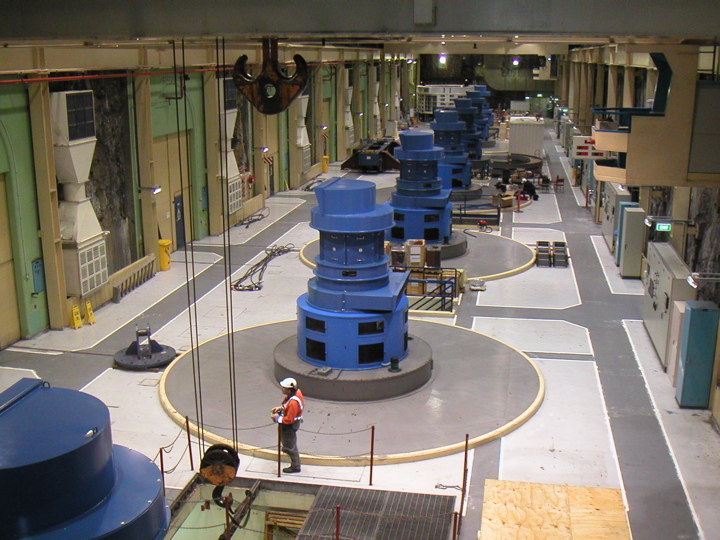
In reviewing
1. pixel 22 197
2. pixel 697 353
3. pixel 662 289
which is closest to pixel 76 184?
pixel 22 197

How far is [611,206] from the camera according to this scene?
22.8 metres

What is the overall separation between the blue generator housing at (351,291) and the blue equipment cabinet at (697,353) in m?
4.47

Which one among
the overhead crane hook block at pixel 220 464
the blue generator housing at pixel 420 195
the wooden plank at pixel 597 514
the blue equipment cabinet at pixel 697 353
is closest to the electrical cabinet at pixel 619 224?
the blue generator housing at pixel 420 195

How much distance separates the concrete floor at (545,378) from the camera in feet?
34.8

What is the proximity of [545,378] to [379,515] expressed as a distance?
5506 millimetres

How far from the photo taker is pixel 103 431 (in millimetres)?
3818

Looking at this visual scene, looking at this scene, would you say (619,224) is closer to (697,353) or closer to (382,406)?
(697,353)

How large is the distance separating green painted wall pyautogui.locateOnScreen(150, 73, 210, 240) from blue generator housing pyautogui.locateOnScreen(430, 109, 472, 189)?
28.0 feet

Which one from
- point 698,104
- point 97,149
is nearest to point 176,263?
point 97,149

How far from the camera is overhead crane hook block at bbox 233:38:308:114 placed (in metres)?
7.38

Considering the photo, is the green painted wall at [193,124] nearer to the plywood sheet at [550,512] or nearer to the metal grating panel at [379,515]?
the metal grating panel at [379,515]

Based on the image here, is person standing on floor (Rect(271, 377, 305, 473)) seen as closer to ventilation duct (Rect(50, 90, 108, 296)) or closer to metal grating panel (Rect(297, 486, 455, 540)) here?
metal grating panel (Rect(297, 486, 455, 540))

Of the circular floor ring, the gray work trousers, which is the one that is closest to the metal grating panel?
the gray work trousers

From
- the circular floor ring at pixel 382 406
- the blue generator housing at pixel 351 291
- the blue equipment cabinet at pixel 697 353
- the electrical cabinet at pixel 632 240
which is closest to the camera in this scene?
the circular floor ring at pixel 382 406
